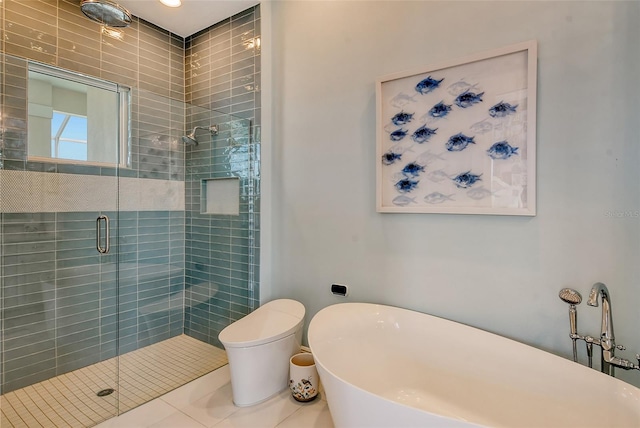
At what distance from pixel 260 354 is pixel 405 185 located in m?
1.35

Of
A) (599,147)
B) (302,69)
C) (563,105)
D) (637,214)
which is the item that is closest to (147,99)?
(302,69)

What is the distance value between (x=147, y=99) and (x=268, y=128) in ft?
3.44

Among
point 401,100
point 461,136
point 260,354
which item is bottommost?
point 260,354

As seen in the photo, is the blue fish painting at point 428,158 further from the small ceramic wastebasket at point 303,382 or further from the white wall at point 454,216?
the small ceramic wastebasket at point 303,382

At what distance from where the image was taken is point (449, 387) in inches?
60.5

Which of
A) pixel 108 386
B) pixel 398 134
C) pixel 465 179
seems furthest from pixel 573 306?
pixel 108 386

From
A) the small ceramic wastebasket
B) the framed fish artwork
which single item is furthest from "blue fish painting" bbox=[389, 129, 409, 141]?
the small ceramic wastebasket

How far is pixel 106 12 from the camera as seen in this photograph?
2.26 m

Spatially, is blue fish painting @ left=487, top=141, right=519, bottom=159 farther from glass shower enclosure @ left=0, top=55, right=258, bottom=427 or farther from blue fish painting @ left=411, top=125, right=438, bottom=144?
glass shower enclosure @ left=0, top=55, right=258, bottom=427

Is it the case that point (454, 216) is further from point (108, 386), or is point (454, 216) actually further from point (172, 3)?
point (172, 3)

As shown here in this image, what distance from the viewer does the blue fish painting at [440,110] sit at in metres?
1.74

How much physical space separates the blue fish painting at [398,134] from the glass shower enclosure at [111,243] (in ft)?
3.97

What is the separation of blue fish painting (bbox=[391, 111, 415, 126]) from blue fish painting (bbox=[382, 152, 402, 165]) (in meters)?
0.19

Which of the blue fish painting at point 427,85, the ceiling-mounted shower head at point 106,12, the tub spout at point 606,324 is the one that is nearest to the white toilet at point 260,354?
the tub spout at point 606,324
